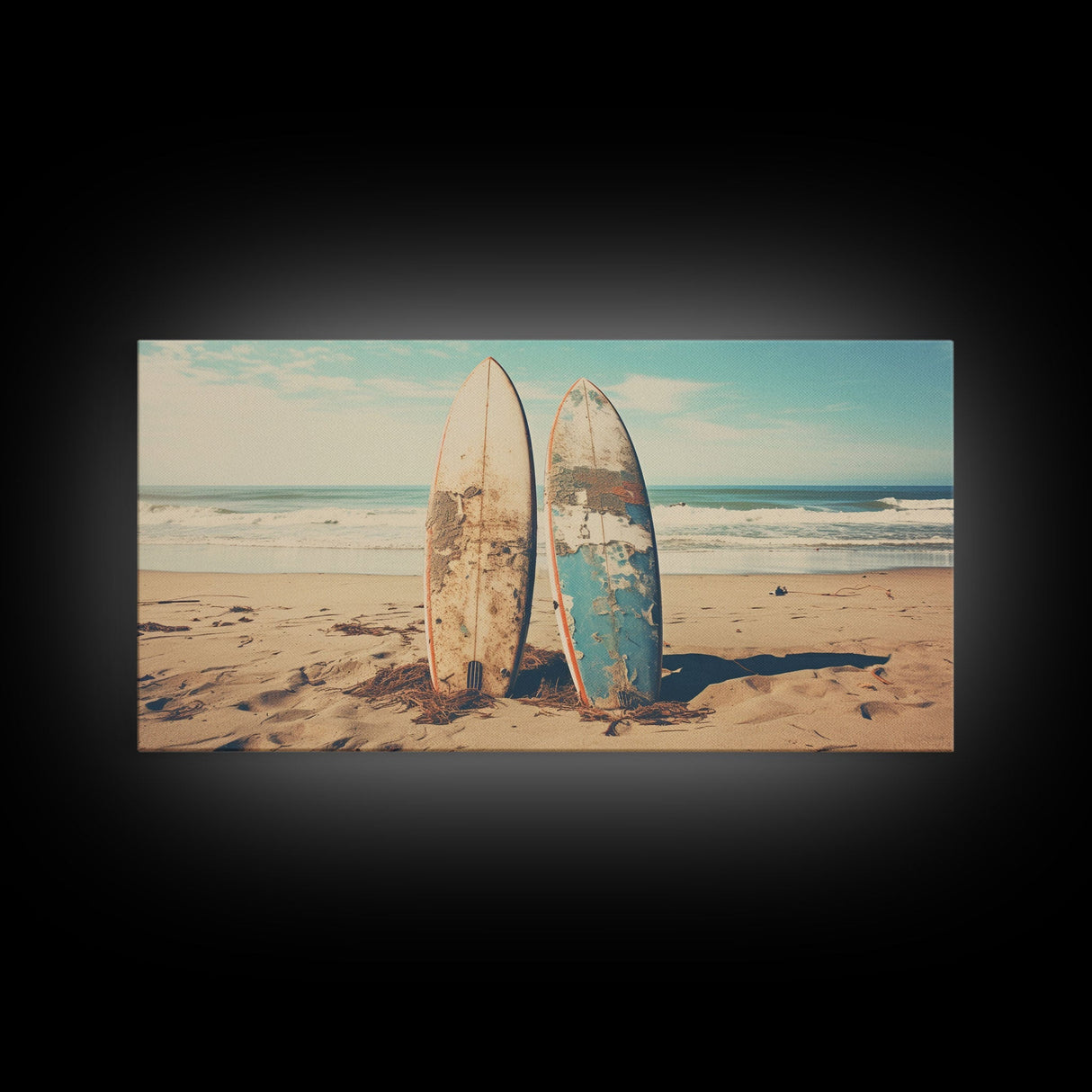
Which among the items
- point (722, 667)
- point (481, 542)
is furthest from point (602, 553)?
point (722, 667)

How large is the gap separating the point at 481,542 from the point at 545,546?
20cm

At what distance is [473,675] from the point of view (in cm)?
223

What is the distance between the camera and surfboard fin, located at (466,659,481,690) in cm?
222

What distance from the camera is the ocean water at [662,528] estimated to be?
218 centimetres

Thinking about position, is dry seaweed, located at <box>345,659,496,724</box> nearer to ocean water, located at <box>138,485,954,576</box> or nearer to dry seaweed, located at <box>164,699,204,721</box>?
ocean water, located at <box>138,485,954,576</box>

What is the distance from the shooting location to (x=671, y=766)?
214cm

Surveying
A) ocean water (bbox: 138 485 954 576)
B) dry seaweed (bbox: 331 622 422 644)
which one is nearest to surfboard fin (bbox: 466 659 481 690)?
dry seaweed (bbox: 331 622 422 644)

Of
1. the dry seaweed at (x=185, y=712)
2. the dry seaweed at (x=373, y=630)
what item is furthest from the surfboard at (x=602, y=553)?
the dry seaweed at (x=185, y=712)
